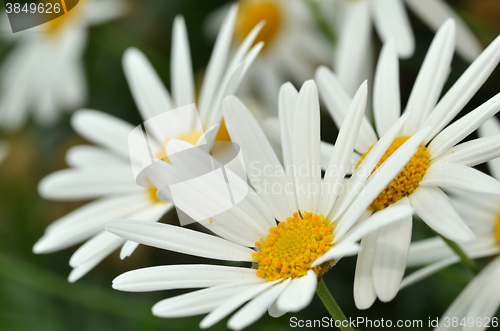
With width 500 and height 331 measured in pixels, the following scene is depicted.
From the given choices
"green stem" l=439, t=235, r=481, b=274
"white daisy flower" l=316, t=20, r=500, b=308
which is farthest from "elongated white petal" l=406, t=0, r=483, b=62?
"green stem" l=439, t=235, r=481, b=274

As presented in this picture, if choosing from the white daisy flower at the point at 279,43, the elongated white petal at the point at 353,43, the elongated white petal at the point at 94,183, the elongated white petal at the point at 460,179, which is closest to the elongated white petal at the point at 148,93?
the elongated white petal at the point at 94,183

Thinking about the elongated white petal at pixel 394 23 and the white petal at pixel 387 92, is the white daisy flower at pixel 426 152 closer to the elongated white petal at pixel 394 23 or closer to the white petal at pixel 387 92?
the white petal at pixel 387 92

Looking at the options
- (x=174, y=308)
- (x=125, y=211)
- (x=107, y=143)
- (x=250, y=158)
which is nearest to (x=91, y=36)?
(x=107, y=143)

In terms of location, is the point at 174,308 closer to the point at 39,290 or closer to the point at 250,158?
the point at 250,158

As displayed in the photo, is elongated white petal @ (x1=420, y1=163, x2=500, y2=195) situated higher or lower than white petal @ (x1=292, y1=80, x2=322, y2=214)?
lower

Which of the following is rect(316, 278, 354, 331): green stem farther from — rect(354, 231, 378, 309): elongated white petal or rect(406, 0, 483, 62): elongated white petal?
rect(406, 0, 483, 62): elongated white petal

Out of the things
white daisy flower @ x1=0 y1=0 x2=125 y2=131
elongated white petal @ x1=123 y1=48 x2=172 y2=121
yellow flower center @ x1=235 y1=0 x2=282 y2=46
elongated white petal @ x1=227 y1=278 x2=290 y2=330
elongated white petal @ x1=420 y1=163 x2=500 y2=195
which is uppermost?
white daisy flower @ x1=0 y1=0 x2=125 y2=131
